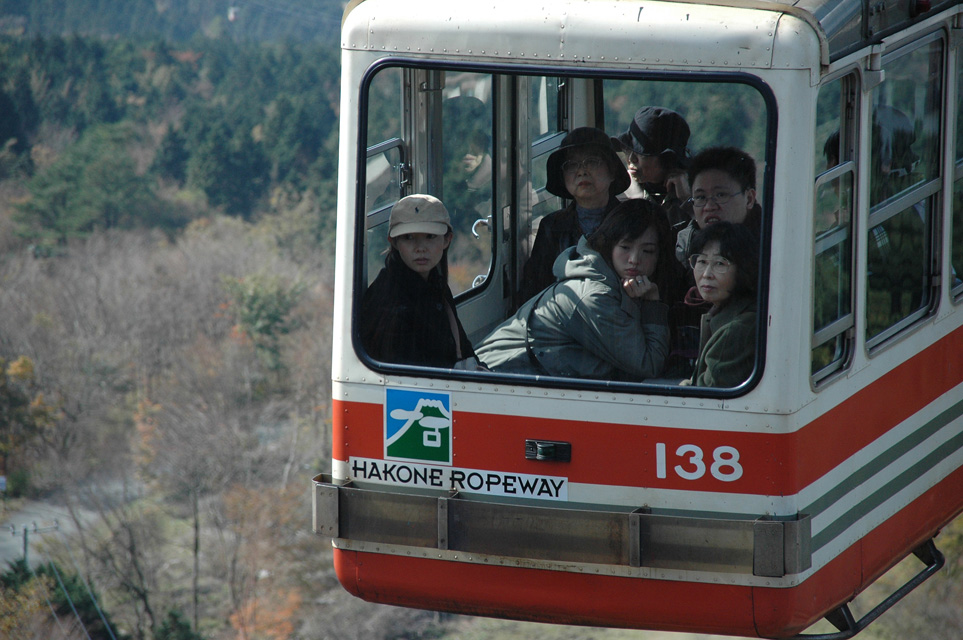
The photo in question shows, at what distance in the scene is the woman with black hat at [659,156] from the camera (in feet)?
14.5

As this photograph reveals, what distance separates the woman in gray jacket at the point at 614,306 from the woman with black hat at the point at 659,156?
25.5 inches

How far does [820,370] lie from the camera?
3.57 metres

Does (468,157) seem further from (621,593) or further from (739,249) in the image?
(621,593)

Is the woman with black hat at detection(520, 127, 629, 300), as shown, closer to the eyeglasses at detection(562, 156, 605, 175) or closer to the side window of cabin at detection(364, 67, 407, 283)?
the eyeglasses at detection(562, 156, 605, 175)

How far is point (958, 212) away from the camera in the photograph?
4.28 meters

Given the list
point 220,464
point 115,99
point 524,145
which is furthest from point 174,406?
point 524,145

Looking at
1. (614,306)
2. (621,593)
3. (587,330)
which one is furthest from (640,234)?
(621,593)

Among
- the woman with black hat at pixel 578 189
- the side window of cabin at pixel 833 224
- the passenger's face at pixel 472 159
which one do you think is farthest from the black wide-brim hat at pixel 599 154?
the side window of cabin at pixel 833 224

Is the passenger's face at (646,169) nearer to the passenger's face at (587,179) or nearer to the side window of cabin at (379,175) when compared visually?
the passenger's face at (587,179)

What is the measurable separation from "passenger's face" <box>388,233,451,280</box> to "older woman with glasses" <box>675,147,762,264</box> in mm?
783

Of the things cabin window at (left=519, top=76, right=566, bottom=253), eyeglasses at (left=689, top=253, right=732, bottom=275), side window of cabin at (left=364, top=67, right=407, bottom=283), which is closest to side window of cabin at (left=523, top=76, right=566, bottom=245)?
cabin window at (left=519, top=76, right=566, bottom=253)

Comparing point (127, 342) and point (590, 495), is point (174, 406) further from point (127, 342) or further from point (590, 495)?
point (590, 495)

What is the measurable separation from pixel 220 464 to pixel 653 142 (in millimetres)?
42093

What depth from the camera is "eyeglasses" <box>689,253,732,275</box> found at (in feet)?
11.4
